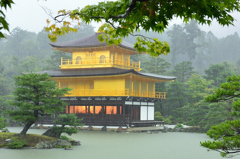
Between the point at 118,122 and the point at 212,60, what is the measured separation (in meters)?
54.9

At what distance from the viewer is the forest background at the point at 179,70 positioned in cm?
2743

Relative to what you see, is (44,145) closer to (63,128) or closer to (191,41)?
(63,128)

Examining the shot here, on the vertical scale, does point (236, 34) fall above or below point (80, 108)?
above

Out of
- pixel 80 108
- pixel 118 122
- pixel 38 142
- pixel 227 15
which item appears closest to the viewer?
pixel 227 15

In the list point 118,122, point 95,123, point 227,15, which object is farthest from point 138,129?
point 227,15

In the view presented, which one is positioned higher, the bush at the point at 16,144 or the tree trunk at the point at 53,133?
the tree trunk at the point at 53,133

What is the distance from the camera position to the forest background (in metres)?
27.4

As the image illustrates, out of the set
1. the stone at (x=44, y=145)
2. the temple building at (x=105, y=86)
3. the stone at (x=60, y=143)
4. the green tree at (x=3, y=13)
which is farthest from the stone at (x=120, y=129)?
the green tree at (x=3, y=13)

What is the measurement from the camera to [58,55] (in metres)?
45.9

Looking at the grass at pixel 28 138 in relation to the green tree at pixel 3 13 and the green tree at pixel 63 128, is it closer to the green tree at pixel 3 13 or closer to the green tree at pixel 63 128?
the green tree at pixel 63 128

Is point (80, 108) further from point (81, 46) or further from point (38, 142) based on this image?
point (38, 142)

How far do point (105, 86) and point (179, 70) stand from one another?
58.7 feet

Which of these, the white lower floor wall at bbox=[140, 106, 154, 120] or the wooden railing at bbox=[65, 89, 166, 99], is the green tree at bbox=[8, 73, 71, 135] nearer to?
the wooden railing at bbox=[65, 89, 166, 99]

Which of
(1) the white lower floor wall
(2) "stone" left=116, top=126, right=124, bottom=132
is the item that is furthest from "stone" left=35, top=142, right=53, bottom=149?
(1) the white lower floor wall
